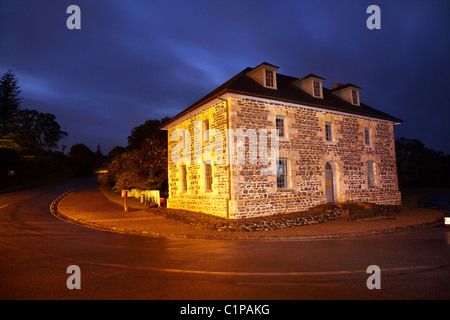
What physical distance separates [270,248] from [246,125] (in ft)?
25.9

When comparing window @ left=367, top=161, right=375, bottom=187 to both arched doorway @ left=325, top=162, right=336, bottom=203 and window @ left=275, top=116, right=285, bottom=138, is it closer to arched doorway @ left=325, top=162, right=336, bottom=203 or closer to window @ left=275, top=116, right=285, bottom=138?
arched doorway @ left=325, top=162, right=336, bottom=203

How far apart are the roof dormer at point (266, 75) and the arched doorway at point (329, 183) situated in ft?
20.7

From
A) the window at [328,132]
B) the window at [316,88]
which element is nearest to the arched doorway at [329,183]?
the window at [328,132]

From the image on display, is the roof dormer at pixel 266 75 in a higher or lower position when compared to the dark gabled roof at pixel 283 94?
higher

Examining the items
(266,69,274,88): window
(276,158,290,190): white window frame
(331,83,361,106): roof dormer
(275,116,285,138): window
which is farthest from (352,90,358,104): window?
(276,158,290,190): white window frame

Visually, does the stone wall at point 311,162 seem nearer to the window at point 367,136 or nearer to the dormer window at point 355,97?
the window at point 367,136

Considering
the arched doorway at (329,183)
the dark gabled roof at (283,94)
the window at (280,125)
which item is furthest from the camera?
the arched doorway at (329,183)

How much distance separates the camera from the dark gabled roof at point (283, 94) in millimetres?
15758

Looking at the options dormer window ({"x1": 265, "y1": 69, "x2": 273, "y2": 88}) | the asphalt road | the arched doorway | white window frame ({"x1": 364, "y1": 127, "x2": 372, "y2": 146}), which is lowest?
the asphalt road

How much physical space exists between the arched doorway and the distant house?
1.0 inches

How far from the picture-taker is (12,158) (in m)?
45.6

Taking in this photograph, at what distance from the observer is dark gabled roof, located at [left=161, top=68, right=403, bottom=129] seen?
51.7ft
